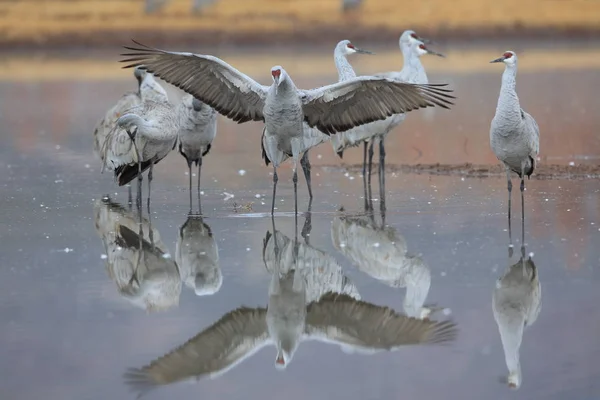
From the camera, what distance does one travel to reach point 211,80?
10250mm

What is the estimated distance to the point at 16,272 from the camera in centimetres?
822

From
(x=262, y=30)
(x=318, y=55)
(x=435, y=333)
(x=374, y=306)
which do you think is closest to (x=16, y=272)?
(x=374, y=306)

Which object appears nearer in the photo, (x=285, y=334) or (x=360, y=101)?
(x=285, y=334)

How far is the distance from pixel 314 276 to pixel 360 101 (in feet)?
8.72

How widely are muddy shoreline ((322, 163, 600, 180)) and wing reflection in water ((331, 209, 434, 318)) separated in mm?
2699

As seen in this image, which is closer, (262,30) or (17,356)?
(17,356)

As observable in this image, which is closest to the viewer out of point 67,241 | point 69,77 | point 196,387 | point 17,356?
point 196,387

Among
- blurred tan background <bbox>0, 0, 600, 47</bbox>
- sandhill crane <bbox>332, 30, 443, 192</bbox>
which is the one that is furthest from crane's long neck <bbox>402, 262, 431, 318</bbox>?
blurred tan background <bbox>0, 0, 600, 47</bbox>

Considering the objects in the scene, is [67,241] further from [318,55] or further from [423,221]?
[318,55]

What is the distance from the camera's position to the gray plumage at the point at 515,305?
598cm

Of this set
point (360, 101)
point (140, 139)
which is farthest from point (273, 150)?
point (140, 139)

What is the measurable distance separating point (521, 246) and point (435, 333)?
2284mm

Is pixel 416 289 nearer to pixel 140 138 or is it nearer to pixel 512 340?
pixel 512 340

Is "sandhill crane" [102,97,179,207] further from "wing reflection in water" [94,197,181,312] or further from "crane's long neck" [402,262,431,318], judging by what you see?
"crane's long neck" [402,262,431,318]
